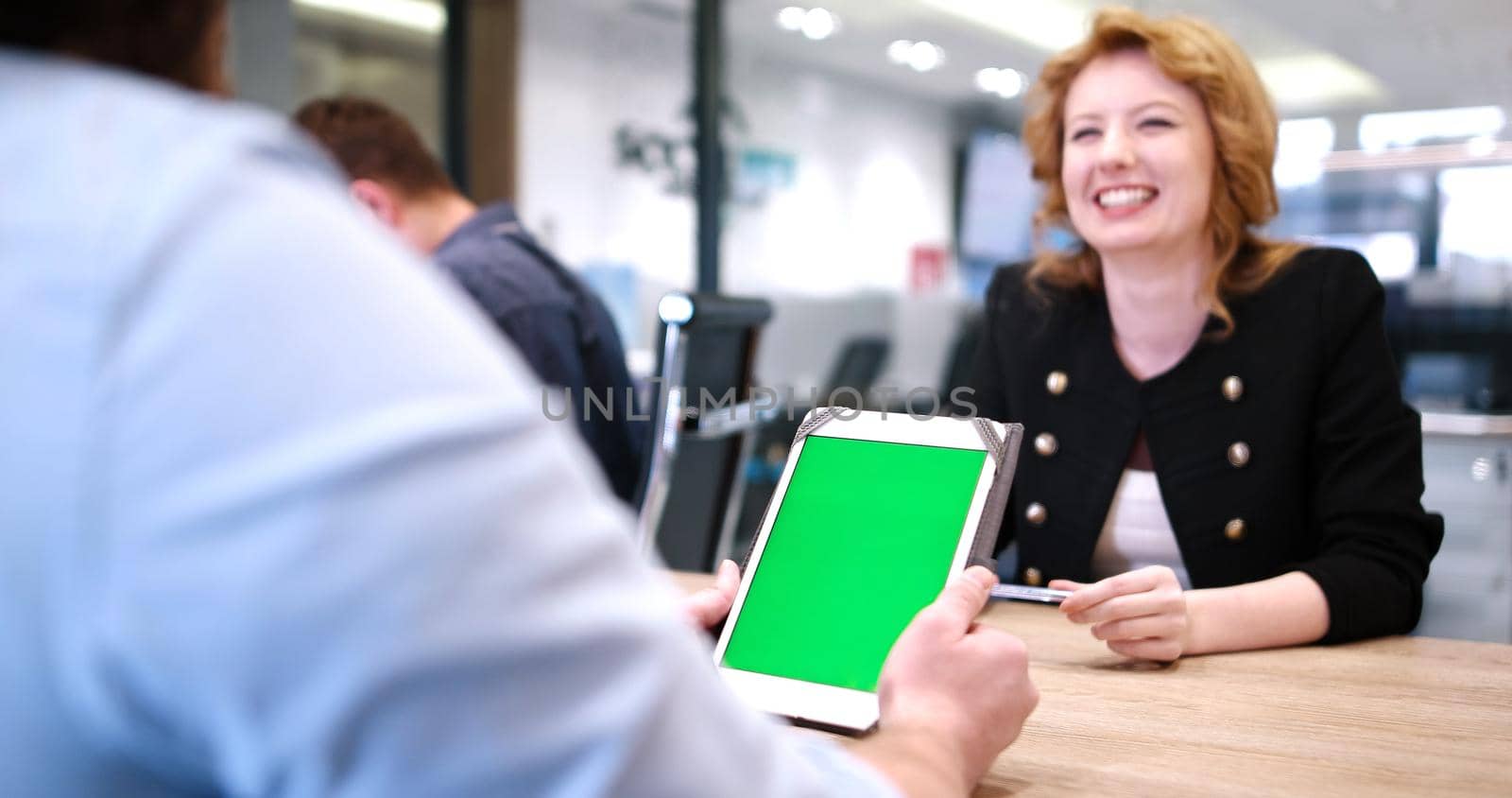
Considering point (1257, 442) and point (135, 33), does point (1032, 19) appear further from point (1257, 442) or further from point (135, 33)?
point (135, 33)

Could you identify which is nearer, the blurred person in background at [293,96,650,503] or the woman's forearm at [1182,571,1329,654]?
the woman's forearm at [1182,571,1329,654]

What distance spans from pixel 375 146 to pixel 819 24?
244 cm

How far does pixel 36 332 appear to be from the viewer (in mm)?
331

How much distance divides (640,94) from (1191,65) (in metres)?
3.52

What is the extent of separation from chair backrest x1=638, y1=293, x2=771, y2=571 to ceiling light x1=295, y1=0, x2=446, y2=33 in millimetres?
3600

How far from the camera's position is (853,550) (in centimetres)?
97

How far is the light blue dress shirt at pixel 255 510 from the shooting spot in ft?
1.07

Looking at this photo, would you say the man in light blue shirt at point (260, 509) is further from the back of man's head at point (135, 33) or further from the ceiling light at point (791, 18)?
the ceiling light at point (791, 18)

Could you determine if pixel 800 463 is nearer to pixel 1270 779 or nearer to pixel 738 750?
pixel 1270 779

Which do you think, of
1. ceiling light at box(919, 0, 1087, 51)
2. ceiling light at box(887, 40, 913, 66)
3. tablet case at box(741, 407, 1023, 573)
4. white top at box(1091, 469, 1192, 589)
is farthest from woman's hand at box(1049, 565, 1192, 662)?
ceiling light at box(887, 40, 913, 66)

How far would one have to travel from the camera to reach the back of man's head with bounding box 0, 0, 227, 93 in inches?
15.5

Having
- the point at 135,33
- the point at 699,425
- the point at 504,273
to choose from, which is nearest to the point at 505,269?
the point at 504,273

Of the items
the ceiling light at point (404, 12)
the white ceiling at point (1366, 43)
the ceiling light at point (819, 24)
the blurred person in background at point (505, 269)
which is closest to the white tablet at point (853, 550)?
the blurred person in background at point (505, 269)

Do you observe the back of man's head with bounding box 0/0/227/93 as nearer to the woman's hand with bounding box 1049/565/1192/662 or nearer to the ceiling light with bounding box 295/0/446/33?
the woman's hand with bounding box 1049/565/1192/662
